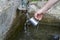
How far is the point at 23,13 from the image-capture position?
453 centimetres

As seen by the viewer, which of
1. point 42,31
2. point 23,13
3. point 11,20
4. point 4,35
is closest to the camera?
point 4,35

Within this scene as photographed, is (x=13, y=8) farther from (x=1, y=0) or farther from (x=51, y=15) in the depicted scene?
(x=51, y=15)

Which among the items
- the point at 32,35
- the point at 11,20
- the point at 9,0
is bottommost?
the point at 32,35

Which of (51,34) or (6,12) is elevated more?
(6,12)

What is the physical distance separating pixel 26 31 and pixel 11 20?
852mm

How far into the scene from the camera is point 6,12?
376 cm

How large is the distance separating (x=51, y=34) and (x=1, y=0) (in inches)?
60.0

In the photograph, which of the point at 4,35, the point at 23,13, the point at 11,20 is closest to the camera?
the point at 4,35

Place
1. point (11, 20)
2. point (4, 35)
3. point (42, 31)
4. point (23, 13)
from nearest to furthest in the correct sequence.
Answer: point (4, 35) < point (11, 20) < point (23, 13) < point (42, 31)

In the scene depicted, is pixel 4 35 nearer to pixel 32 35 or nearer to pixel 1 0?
pixel 1 0

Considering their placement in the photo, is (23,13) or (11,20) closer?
(11,20)

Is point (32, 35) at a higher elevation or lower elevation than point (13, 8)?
lower

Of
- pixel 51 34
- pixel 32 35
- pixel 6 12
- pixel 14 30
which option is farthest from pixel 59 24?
pixel 6 12

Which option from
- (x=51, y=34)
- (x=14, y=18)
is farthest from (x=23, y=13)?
(x=51, y=34)
